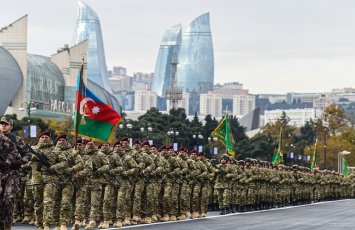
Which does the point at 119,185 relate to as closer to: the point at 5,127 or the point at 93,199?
the point at 93,199

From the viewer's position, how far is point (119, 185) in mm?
23000

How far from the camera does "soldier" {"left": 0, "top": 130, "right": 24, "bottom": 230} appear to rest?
49.8 ft

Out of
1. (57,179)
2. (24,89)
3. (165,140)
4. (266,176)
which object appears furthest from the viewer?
(24,89)

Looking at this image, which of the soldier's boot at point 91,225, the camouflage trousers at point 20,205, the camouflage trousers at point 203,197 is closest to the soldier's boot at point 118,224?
the soldier's boot at point 91,225

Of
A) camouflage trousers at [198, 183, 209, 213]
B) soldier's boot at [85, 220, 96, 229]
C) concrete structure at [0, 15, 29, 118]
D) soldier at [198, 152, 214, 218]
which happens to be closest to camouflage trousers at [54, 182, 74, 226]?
soldier's boot at [85, 220, 96, 229]

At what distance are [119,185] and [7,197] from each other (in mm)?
7840

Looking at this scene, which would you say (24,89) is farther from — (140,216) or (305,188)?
(140,216)

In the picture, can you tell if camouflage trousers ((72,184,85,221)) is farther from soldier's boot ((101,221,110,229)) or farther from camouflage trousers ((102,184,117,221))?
camouflage trousers ((102,184,117,221))

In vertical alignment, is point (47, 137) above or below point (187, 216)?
above

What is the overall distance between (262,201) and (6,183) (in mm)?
23469

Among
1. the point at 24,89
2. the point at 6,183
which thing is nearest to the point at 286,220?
the point at 6,183

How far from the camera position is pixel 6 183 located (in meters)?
15.4

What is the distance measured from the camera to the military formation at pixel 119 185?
787 inches


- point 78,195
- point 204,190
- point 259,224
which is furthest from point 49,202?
point 204,190
